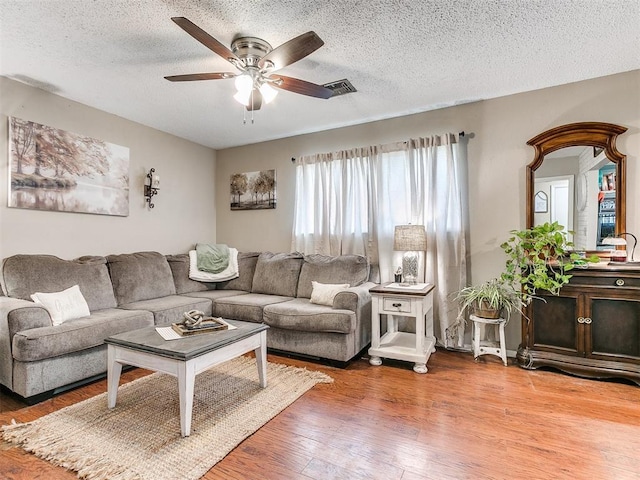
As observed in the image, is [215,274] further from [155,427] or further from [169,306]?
[155,427]

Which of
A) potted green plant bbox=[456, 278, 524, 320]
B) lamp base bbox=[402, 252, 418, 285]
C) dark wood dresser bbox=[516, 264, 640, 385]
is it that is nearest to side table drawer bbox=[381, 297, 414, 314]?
lamp base bbox=[402, 252, 418, 285]

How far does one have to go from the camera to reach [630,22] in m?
2.10

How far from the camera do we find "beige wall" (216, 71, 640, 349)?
2764mm

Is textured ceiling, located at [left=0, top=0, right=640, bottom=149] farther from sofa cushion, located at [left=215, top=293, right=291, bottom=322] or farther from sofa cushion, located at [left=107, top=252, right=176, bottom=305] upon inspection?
sofa cushion, located at [left=215, top=293, right=291, bottom=322]

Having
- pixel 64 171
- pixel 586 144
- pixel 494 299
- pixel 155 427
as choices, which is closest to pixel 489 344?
pixel 494 299

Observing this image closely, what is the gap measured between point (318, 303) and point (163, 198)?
239 centimetres

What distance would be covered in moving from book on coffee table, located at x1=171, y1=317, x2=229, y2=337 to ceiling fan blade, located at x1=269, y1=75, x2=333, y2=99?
5.49 feet

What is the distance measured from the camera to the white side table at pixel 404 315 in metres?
2.83

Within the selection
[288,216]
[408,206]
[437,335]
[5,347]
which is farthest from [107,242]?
[437,335]

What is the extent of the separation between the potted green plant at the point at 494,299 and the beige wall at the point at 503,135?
0.22 metres

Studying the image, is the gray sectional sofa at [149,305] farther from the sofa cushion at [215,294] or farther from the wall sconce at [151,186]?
the wall sconce at [151,186]

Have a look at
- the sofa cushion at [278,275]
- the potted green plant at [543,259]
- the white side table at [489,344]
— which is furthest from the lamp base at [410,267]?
the sofa cushion at [278,275]

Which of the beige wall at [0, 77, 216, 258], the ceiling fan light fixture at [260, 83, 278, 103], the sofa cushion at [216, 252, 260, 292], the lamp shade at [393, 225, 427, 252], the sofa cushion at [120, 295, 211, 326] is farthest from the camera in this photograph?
the sofa cushion at [216, 252, 260, 292]

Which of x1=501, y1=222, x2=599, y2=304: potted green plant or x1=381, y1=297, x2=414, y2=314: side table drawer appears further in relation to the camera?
x1=381, y1=297, x2=414, y2=314: side table drawer
